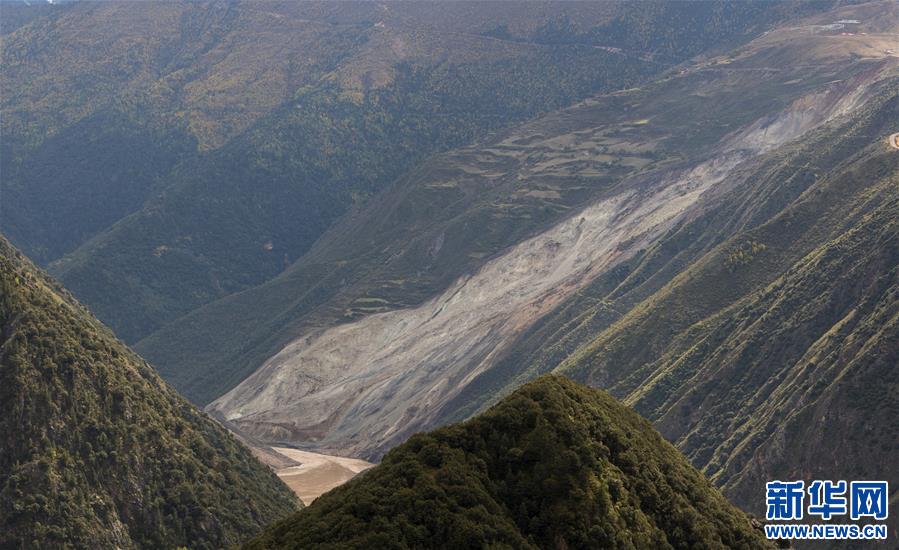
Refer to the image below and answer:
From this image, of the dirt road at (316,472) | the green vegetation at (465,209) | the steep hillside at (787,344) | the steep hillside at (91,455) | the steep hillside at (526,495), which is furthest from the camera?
the green vegetation at (465,209)

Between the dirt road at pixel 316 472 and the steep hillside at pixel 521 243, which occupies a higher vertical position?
the steep hillside at pixel 521 243

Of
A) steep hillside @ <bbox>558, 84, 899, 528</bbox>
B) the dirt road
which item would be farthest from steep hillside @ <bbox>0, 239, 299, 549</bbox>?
steep hillside @ <bbox>558, 84, 899, 528</bbox>

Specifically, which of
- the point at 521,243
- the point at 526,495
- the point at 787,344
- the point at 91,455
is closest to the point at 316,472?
the point at 787,344

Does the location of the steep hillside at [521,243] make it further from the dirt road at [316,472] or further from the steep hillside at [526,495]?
the steep hillside at [526,495]

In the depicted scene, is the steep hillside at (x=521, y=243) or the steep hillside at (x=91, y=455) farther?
the steep hillside at (x=521, y=243)

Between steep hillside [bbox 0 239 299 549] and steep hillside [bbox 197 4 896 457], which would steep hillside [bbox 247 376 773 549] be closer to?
steep hillside [bbox 0 239 299 549]

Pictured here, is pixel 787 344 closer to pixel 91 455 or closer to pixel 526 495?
pixel 526 495

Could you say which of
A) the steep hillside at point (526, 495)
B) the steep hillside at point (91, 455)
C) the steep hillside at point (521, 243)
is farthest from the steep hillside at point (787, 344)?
the steep hillside at point (91, 455)

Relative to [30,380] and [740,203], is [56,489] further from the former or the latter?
[740,203]
